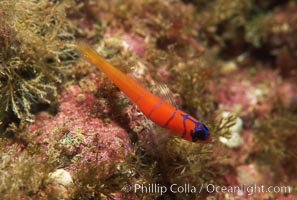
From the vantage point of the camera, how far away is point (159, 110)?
3.30 meters

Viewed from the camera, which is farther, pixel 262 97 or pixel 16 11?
pixel 262 97

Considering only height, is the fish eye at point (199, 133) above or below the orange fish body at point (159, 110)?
below

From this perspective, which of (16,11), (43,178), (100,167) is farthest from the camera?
(16,11)

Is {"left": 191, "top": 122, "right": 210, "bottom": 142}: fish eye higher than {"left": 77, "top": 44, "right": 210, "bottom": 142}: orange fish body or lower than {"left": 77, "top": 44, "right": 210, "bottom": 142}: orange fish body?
lower

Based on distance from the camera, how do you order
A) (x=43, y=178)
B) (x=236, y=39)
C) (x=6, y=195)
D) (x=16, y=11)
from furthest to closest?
1. (x=236, y=39)
2. (x=16, y=11)
3. (x=43, y=178)
4. (x=6, y=195)

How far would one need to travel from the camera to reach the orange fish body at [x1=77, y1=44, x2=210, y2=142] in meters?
3.22

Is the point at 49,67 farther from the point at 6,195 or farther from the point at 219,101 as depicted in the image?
the point at 219,101

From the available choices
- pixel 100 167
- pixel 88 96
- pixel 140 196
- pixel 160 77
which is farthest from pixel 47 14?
pixel 140 196

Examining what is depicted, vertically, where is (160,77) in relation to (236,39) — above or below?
below

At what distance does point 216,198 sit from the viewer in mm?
4090

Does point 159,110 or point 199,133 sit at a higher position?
point 159,110

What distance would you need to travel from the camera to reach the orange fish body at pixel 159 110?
322 centimetres

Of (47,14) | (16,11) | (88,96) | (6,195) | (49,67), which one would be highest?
(47,14)

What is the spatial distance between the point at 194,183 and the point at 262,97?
2.45 meters
